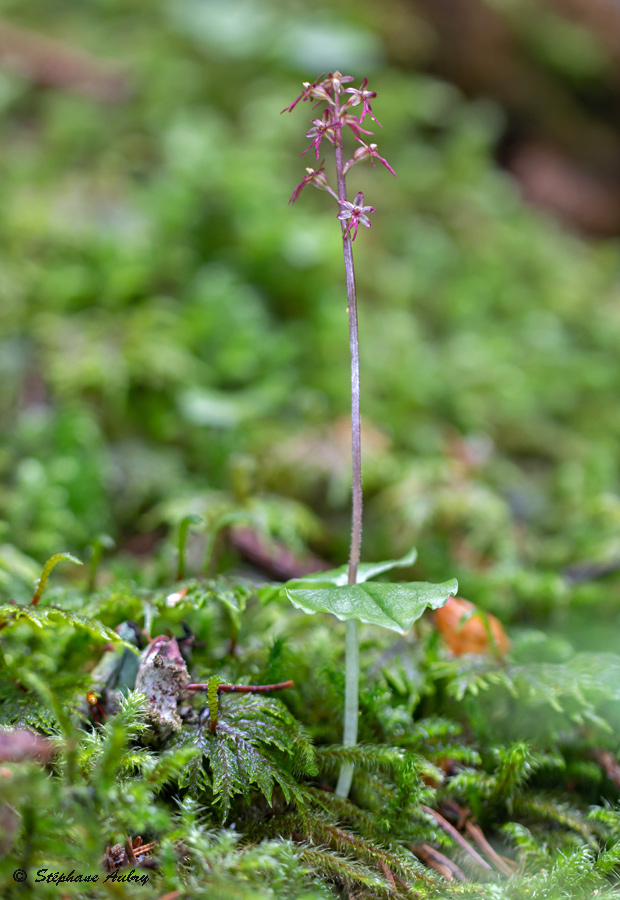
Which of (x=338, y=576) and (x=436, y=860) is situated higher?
(x=338, y=576)

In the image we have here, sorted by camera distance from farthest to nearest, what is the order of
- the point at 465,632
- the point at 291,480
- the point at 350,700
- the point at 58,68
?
1. the point at 58,68
2. the point at 291,480
3. the point at 465,632
4. the point at 350,700

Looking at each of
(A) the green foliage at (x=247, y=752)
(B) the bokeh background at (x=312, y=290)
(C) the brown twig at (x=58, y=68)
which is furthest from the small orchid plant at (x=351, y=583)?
(C) the brown twig at (x=58, y=68)

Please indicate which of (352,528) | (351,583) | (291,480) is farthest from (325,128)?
(291,480)

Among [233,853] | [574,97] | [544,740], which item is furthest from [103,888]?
[574,97]

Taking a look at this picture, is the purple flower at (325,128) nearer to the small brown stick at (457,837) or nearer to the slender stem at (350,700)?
the slender stem at (350,700)

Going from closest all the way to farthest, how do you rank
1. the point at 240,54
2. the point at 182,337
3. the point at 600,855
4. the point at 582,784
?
the point at 600,855, the point at 582,784, the point at 182,337, the point at 240,54

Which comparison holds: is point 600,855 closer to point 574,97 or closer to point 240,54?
point 240,54

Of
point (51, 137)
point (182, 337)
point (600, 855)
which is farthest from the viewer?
point (51, 137)

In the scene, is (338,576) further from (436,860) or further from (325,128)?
(325,128)
